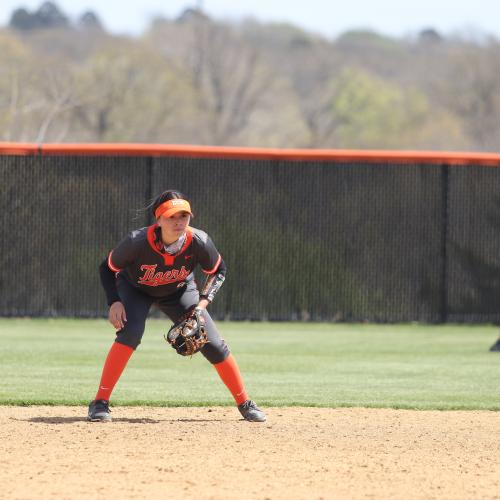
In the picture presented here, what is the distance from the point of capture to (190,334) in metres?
7.29

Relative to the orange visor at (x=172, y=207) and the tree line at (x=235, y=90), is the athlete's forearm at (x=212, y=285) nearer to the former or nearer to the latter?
the orange visor at (x=172, y=207)

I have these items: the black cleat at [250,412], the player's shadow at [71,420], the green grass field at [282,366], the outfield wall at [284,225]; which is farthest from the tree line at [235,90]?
the black cleat at [250,412]

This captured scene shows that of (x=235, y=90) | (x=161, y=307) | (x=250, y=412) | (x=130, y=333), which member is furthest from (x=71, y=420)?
(x=235, y=90)

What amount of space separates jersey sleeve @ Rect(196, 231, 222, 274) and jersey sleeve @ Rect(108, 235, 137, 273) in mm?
396

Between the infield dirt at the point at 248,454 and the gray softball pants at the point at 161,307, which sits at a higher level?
the gray softball pants at the point at 161,307

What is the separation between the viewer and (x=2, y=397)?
27.9 feet

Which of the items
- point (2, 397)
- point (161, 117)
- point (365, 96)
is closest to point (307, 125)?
point (365, 96)

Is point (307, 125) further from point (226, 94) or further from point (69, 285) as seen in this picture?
point (69, 285)

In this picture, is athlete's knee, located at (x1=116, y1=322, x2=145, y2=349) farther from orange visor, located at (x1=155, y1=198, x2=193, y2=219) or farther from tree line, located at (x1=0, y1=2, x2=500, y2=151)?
tree line, located at (x1=0, y1=2, x2=500, y2=151)

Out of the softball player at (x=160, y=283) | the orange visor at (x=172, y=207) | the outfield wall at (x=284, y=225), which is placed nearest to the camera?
the orange visor at (x=172, y=207)

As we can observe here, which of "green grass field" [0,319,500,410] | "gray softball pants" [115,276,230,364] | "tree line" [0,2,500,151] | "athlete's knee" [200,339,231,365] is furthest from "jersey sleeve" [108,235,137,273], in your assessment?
"tree line" [0,2,500,151]

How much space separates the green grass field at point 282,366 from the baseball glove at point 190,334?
1115 millimetres

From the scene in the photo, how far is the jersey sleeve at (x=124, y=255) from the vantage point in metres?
7.26

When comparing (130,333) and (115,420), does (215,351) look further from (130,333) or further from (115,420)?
(115,420)
